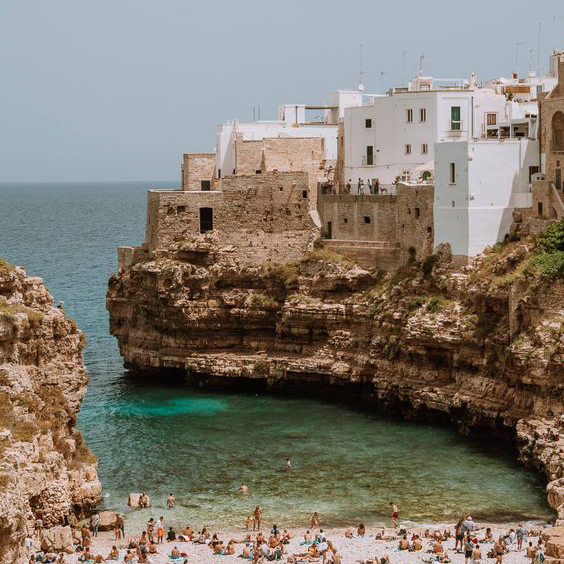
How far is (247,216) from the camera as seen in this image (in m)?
72.8

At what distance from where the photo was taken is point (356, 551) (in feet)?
151

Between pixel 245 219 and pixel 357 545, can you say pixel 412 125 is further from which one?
pixel 357 545

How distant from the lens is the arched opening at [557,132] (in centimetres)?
6312

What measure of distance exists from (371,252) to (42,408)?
27.1 meters

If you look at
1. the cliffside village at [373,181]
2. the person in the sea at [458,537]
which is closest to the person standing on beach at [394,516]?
the person in the sea at [458,537]

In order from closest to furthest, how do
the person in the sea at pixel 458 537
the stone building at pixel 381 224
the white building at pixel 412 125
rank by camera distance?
the person in the sea at pixel 458 537 → the stone building at pixel 381 224 → the white building at pixel 412 125

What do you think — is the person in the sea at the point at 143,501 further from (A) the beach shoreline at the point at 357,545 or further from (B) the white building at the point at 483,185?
(B) the white building at the point at 483,185

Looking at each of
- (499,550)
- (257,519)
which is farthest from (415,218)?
(499,550)

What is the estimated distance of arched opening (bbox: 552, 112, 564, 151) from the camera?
63.1 m

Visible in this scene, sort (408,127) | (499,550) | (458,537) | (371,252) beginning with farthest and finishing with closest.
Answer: (408,127)
(371,252)
(458,537)
(499,550)

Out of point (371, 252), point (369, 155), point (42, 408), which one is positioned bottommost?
point (42, 408)

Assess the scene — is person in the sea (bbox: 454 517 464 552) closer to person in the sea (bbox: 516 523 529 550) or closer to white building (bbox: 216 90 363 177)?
person in the sea (bbox: 516 523 529 550)

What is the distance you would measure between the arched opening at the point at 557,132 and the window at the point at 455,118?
9949mm

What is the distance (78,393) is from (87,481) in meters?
3.83
